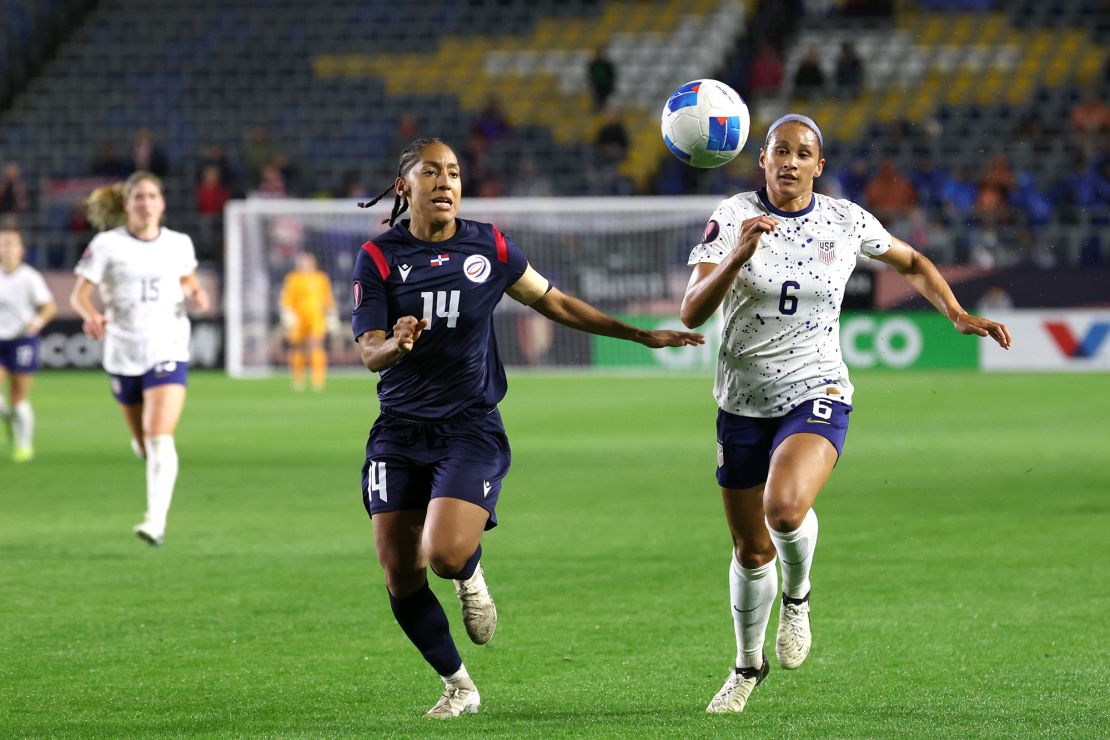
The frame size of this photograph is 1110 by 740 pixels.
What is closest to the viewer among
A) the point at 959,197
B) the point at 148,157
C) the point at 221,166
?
the point at 959,197

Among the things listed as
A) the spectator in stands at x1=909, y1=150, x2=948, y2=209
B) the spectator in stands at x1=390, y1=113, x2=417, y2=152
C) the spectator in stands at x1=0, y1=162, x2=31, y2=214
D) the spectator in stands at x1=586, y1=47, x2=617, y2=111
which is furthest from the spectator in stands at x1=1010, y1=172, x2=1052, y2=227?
the spectator in stands at x1=0, y1=162, x2=31, y2=214

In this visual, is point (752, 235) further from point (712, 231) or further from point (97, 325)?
point (97, 325)

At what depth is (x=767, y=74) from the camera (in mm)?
30312

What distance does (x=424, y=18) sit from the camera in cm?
3488

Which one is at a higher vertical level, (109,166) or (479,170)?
(479,170)

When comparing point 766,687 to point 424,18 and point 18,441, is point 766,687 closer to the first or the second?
point 18,441

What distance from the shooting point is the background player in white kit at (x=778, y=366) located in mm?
6391

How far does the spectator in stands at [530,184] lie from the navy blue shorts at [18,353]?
14.1 m

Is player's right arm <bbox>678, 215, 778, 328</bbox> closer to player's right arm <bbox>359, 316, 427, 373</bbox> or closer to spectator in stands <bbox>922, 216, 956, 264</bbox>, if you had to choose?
player's right arm <bbox>359, 316, 427, 373</bbox>

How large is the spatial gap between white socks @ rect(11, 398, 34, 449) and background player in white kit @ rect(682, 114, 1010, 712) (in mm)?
11499

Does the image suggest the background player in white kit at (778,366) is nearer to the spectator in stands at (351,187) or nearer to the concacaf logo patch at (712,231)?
the concacaf logo patch at (712,231)

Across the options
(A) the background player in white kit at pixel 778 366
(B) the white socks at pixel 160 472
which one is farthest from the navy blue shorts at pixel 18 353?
(A) the background player in white kit at pixel 778 366

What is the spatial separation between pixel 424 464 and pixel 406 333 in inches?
27.6

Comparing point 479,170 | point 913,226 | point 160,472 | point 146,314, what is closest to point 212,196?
point 479,170
